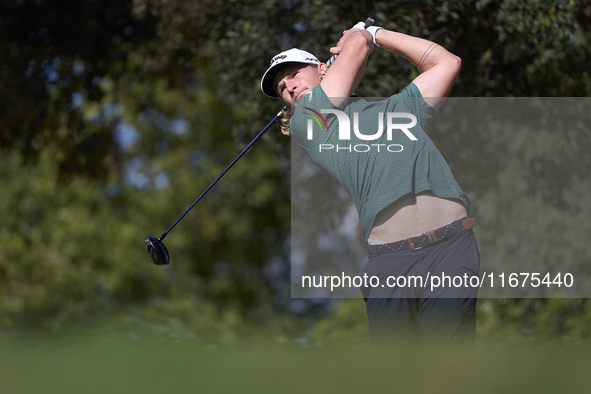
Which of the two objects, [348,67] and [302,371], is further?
[348,67]

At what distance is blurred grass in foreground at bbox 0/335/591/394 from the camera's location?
4.45 feet

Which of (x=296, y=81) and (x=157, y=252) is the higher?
(x=296, y=81)

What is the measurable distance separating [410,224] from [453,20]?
4.40 metres

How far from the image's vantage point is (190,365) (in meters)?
1.55

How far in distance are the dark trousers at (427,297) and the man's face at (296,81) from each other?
81cm

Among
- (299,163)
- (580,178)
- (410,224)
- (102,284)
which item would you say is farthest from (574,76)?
(102,284)

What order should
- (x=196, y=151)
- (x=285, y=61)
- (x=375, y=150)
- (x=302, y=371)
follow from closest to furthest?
(x=302, y=371)
(x=375, y=150)
(x=285, y=61)
(x=196, y=151)

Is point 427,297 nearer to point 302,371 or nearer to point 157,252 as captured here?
point 302,371

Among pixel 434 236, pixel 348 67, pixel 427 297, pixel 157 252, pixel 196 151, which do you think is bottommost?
pixel 427 297

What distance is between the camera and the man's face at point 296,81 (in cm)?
270

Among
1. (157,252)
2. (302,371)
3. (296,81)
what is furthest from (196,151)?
(302,371)

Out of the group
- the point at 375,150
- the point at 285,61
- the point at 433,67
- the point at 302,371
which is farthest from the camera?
the point at 285,61

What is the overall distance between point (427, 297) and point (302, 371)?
0.91m

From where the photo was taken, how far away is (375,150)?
7.75 feet
